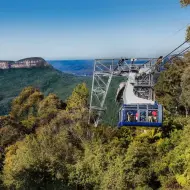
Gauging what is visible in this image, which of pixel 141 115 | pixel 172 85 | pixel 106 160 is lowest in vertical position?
pixel 106 160

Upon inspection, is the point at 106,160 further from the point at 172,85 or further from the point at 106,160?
the point at 172,85

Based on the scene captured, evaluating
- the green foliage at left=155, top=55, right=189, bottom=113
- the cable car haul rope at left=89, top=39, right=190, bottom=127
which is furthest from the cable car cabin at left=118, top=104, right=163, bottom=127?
the green foliage at left=155, top=55, right=189, bottom=113

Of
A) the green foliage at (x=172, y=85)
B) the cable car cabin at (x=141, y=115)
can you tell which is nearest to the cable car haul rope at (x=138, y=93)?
the cable car cabin at (x=141, y=115)

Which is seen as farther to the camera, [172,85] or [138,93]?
[172,85]

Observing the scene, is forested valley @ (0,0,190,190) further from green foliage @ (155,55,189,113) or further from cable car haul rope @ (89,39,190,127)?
green foliage @ (155,55,189,113)

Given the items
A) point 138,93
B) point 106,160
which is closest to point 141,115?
point 138,93

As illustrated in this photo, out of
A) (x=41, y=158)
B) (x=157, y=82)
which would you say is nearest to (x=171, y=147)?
(x=41, y=158)

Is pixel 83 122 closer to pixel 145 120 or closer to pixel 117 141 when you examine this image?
pixel 117 141

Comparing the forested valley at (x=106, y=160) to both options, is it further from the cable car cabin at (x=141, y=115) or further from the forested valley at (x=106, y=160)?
the cable car cabin at (x=141, y=115)
